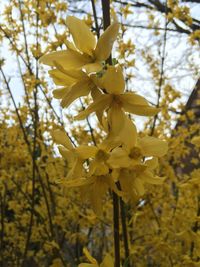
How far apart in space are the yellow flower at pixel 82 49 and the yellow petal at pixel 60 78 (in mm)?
26

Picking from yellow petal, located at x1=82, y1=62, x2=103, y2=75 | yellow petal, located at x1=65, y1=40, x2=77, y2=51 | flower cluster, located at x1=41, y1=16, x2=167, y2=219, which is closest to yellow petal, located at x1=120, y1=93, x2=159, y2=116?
flower cluster, located at x1=41, y1=16, x2=167, y2=219

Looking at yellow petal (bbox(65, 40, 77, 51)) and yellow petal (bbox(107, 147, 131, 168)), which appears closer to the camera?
yellow petal (bbox(107, 147, 131, 168))

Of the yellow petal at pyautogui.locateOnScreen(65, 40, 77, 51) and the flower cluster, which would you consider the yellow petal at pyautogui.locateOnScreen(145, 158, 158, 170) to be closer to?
the flower cluster

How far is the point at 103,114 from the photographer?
44.1 inches

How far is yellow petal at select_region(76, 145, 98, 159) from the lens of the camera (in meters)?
1.13

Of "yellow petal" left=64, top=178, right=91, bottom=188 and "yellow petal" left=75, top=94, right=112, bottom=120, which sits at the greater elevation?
"yellow petal" left=75, top=94, right=112, bottom=120

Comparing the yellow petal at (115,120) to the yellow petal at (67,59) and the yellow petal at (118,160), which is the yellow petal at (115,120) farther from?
the yellow petal at (67,59)

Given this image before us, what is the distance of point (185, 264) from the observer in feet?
5.13

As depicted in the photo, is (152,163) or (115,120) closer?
(115,120)

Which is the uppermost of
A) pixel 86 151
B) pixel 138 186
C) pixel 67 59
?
pixel 67 59

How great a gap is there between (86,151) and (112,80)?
23 cm

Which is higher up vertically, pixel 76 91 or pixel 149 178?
pixel 76 91

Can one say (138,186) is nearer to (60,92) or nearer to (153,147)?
(153,147)

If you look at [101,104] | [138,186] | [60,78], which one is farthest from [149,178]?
[60,78]
